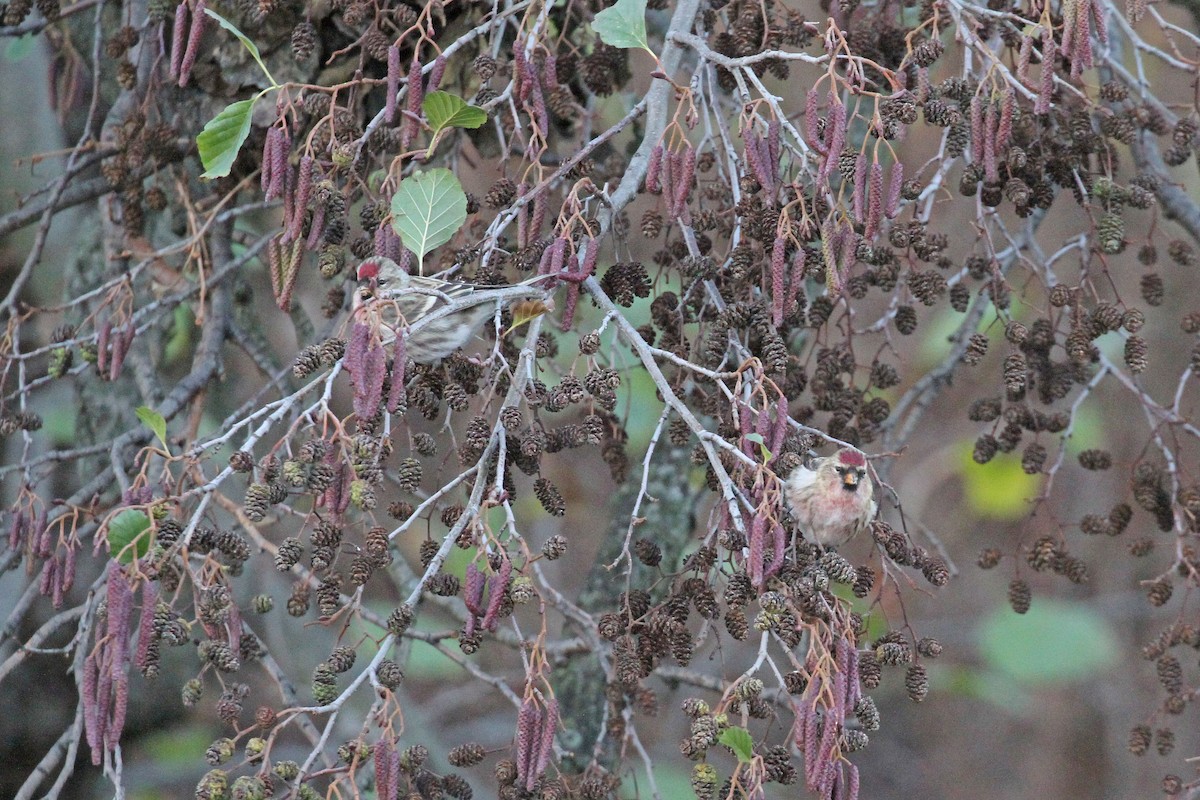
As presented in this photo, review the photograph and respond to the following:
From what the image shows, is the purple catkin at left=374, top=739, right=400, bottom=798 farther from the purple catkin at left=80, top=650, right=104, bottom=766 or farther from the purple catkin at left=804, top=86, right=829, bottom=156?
the purple catkin at left=804, top=86, right=829, bottom=156

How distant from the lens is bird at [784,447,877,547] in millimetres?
2322

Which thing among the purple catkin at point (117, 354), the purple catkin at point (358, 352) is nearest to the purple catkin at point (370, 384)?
the purple catkin at point (358, 352)

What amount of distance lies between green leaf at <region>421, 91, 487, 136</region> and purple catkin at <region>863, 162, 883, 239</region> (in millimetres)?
646

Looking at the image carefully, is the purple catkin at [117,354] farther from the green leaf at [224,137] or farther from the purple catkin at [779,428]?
the purple catkin at [779,428]

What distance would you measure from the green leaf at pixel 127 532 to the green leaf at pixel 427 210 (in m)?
0.60

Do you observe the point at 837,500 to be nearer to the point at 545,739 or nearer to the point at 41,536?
the point at 545,739

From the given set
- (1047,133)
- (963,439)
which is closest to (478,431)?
(1047,133)

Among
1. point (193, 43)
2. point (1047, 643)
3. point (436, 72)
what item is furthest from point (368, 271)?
point (1047, 643)

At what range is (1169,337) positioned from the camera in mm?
6227

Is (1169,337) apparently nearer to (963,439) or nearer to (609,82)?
(963,439)

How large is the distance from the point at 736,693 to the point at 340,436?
654mm

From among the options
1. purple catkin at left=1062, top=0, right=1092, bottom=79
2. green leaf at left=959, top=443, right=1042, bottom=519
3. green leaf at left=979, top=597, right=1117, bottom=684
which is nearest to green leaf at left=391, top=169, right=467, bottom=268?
purple catkin at left=1062, top=0, right=1092, bottom=79

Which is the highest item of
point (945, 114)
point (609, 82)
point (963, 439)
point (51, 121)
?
point (945, 114)

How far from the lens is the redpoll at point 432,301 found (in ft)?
6.48
